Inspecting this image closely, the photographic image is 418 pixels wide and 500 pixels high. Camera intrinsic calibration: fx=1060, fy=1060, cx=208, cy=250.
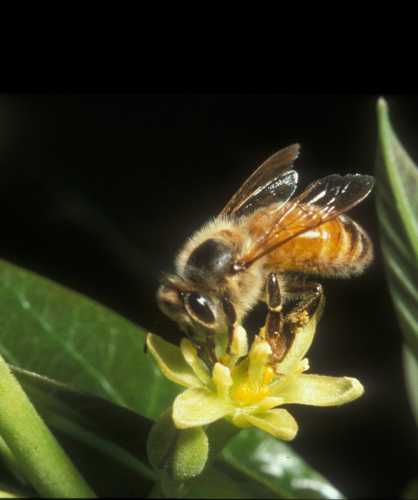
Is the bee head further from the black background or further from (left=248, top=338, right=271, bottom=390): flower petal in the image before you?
the black background

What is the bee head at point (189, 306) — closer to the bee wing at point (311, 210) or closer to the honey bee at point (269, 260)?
the honey bee at point (269, 260)

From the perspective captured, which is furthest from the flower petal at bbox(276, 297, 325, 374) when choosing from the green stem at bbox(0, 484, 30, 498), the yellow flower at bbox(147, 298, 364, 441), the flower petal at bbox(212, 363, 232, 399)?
the green stem at bbox(0, 484, 30, 498)

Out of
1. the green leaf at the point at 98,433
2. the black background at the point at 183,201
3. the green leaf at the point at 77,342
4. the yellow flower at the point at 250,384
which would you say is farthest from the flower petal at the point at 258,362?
the black background at the point at 183,201

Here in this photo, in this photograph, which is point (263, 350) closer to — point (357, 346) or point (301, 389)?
point (301, 389)

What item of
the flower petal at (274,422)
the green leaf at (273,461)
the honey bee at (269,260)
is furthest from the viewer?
the green leaf at (273,461)

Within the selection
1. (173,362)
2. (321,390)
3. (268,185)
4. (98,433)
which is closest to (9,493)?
(98,433)

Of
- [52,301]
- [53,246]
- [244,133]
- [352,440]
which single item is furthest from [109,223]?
[352,440]

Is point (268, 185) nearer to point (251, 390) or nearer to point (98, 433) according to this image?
point (251, 390)
